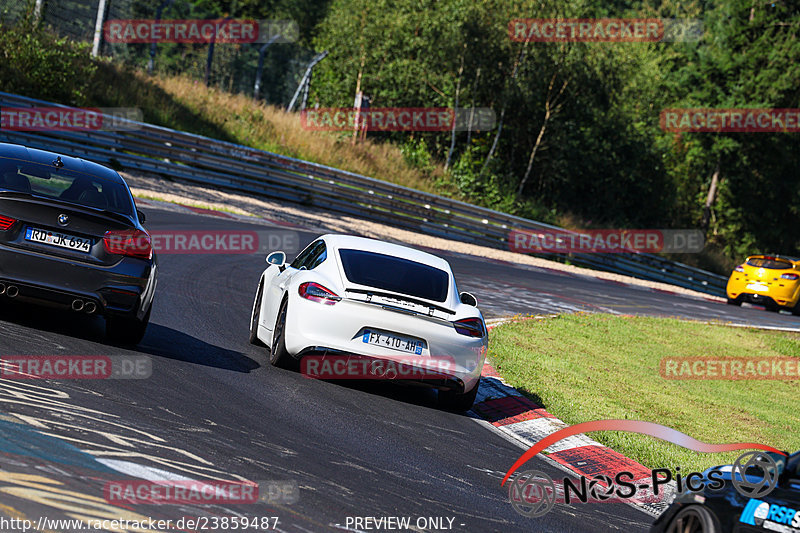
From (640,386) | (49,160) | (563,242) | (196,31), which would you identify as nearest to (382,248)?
(49,160)

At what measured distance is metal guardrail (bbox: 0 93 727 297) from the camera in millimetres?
25078

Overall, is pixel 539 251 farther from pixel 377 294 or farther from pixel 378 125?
pixel 377 294

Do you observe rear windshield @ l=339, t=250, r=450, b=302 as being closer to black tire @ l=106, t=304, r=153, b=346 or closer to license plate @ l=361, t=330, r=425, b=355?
license plate @ l=361, t=330, r=425, b=355

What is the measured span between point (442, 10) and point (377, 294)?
31.1m

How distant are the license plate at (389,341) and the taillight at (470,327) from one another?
498 millimetres

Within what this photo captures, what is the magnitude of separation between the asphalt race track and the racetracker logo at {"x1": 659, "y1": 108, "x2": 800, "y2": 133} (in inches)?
1655

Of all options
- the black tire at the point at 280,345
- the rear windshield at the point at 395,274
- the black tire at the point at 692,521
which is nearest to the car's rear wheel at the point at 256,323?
the black tire at the point at 280,345

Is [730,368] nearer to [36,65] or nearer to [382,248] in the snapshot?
[382,248]

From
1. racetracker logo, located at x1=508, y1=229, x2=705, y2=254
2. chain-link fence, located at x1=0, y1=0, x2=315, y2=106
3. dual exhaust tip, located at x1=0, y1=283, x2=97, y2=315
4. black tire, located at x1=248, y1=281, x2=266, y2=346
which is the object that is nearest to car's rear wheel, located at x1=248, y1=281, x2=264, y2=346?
black tire, located at x1=248, y1=281, x2=266, y2=346

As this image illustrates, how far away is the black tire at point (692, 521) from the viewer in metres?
4.37

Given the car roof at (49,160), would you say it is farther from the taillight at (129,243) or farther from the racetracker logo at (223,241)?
the racetracker logo at (223,241)

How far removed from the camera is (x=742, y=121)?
4859 cm

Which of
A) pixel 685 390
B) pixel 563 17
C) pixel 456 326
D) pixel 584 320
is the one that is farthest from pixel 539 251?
pixel 456 326

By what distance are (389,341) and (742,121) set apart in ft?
144
